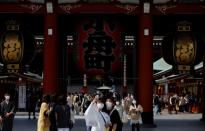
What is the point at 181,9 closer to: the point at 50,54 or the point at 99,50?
the point at 99,50

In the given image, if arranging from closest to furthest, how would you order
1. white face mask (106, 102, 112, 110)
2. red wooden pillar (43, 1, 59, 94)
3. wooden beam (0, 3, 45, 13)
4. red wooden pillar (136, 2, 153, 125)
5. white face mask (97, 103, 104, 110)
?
white face mask (97, 103, 104, 110)
white face mask (106, 102, 112, 110)
wooden beam (0, 3, 45, 13)
red wooden pillar (43, 1, 59, 94)
red wooden pillar (136, 2, 153, 125)

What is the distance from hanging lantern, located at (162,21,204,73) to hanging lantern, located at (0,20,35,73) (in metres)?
6.52

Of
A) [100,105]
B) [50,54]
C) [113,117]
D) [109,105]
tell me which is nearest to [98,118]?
[100,105]

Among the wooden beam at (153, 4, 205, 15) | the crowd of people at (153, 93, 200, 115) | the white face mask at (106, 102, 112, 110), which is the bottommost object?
the crowd of people at (153, 93, 200, 115)

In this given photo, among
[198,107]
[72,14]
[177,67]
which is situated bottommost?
[198,107]

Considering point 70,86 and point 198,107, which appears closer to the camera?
point 198,107

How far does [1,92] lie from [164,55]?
21.0 meters

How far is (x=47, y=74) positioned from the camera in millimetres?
27078

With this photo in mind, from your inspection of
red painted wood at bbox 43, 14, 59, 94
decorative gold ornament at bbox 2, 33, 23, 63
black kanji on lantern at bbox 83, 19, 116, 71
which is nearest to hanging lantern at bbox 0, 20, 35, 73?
decorative gold ornament at bbox 2, 33, 23, 63

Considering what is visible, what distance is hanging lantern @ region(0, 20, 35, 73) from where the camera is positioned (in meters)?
26.9

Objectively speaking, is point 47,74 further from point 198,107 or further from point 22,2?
point 198,107

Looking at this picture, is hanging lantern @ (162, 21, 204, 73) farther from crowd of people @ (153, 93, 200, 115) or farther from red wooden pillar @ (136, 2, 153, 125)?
crowd of people @ (153, 93, 200, 115)

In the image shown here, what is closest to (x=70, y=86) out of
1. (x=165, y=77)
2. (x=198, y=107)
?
(x=165, y=77)

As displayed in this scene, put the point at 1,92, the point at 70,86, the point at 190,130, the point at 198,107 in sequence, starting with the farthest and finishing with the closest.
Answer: the point at 70,86 → the point at 198,107 → the point at 1,92 → the point at 190,130
